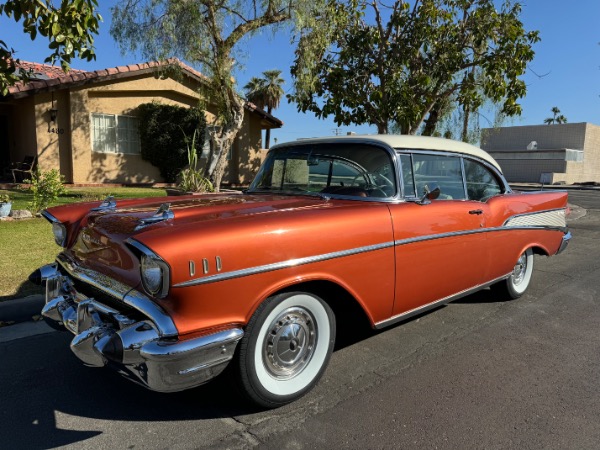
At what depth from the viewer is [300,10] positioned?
11664mm

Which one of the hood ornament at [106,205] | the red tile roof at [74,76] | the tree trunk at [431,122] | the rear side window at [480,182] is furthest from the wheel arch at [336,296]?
the tree trunk at [431,122]

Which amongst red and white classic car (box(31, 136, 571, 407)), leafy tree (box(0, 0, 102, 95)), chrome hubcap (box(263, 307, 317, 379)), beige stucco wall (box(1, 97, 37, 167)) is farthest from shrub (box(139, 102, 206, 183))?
chrome hubcap (box(263, 307, 317, 379))

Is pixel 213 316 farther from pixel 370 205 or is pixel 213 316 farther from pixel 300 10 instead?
pixel 300 10

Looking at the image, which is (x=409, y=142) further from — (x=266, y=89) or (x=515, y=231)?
(x=266, y=89)

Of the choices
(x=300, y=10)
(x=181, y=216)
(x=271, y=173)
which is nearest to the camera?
(x=181, y=216)

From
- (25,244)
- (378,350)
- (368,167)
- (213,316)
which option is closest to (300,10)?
(25,244)

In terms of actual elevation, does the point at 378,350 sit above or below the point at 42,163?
below

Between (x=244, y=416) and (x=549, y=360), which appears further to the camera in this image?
(x=549, y=360)

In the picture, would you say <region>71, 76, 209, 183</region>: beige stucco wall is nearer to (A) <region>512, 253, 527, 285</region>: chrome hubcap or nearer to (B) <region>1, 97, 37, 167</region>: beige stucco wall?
(B) <region>1, 97, 37, 167</region>: beige stucco wall

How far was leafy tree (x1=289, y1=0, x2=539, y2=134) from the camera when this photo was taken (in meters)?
11.3

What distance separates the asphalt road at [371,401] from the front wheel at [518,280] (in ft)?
2.54

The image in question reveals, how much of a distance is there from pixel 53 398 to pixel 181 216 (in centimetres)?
138

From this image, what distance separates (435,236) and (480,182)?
4.19ft

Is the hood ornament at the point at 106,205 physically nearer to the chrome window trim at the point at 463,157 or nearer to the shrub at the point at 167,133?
the chrome window trim at the point at 463,157
